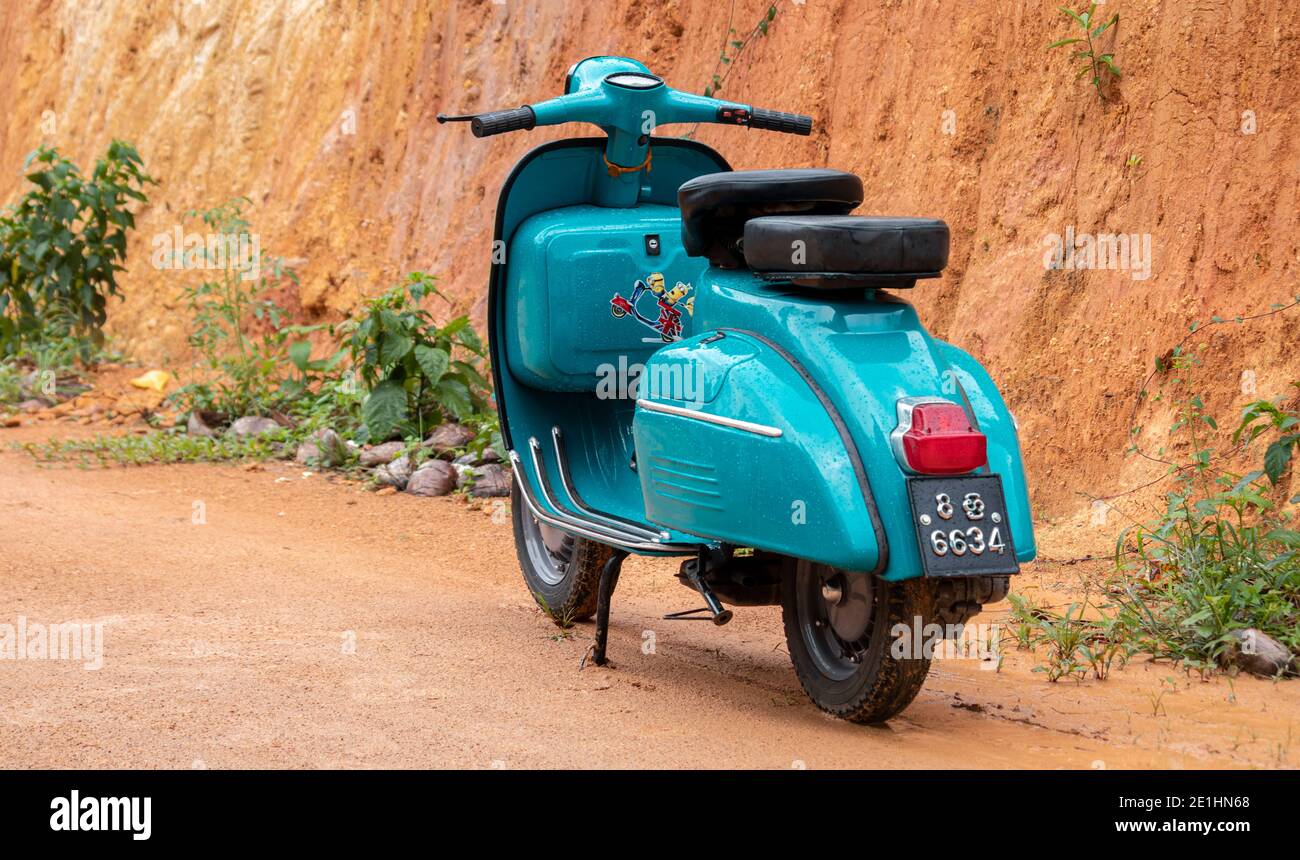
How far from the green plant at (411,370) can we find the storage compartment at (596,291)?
9.98 feet

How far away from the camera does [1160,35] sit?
614 cm

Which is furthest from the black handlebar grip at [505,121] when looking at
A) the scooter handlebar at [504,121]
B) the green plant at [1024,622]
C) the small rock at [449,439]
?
the small rock at [449,439]

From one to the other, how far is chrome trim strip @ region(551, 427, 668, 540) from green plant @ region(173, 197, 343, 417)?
13.5ft

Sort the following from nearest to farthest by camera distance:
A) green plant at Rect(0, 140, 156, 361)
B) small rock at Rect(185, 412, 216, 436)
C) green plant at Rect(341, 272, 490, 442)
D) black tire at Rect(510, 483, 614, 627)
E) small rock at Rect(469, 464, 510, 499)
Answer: black tire at Rect(510, 483, 614, 627), small rock at Rect(469, 464, 510, 499), green plant at Rect(341, 272, 490, 442), small rock at Rect(185, 412, 216, 436), green plant at Rect(0, 140, 156, 361)

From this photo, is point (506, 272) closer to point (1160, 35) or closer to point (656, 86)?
point (656, 86)

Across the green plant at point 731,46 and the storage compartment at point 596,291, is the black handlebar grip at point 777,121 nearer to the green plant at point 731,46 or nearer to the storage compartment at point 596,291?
the storage compartment at point 596,291

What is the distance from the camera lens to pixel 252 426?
8.51 m

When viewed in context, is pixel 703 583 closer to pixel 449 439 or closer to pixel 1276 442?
pixel 1276 442

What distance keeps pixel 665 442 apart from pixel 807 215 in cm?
69

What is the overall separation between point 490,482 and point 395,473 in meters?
0.56

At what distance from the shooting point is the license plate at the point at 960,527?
10.1ft

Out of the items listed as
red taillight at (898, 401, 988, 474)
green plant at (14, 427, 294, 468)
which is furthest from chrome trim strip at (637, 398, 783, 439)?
green plant at (14, 427, 294, 468)

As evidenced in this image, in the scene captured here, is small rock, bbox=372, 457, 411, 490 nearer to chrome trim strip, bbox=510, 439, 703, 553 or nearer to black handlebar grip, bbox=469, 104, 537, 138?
chrome trim strip, bbox=510, 439, 703, 553

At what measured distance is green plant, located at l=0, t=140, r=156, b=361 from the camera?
10625 mm
